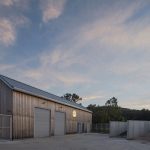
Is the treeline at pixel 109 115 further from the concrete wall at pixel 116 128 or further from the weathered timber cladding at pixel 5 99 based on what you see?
the weathered timber cladding at pixel 5 99

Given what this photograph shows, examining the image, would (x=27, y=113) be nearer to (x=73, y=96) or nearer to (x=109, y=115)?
(x=109, y=115)

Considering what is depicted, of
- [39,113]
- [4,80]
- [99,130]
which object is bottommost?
[99,130]

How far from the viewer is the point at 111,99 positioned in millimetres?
101562

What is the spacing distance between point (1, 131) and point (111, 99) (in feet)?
238

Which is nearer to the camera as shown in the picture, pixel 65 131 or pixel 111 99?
pixel 65 131

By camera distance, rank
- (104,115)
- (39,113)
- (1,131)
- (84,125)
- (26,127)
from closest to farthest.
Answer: (1,131) → (26,127) → (39,113) → (84,125) → (104,115)

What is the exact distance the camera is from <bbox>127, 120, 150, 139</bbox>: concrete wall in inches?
1886

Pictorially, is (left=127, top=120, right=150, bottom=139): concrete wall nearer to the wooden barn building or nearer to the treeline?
the wooden barn building

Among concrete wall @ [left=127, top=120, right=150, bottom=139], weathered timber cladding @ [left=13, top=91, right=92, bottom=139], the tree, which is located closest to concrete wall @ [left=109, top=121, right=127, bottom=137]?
concrete wall @ [left=127, top=120, right=150, bottom=139]

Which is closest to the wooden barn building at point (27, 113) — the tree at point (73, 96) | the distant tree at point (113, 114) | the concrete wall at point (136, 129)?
the concrete wall at point (136, 129)

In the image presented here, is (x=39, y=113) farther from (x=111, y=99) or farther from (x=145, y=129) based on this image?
(x=111, y=99)

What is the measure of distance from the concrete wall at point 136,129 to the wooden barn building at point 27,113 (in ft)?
30.9

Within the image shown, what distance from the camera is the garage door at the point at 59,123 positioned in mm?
46312

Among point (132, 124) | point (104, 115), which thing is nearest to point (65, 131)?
point (132, 124)
